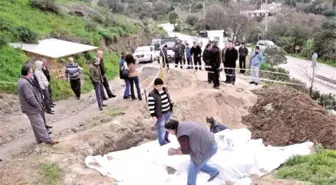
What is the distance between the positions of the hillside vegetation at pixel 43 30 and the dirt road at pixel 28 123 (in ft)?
4.50

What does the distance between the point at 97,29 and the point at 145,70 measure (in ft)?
29.5

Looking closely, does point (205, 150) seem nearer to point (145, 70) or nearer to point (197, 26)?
point (145, 70)

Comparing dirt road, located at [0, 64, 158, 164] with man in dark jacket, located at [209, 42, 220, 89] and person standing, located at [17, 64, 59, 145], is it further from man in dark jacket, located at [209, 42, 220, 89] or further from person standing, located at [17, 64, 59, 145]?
man in dark jacket, located at [209, 42, 220, 89]

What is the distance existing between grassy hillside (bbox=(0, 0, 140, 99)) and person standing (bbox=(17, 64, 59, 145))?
634 centimetres

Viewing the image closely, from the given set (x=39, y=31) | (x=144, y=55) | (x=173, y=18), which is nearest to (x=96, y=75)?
(x=39, y=31)

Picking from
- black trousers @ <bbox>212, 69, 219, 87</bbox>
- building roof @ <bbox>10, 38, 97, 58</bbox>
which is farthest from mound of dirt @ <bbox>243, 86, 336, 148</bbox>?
building roof @ <bbox>10, 38, 97, 58</bbox>

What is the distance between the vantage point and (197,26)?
234ft

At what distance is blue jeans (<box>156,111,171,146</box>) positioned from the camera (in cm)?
887

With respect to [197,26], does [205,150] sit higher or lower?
higher

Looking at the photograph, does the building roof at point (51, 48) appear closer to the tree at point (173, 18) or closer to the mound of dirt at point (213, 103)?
the mound of dirt at point (213, 103)

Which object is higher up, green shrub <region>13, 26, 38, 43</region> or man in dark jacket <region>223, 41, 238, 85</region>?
green shrub <region>13, 26, 38, 43</region>

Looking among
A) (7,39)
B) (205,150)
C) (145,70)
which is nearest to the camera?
(205,150)

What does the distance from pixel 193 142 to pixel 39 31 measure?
55.9 feet

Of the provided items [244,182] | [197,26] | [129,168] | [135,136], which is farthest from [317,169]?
[197,26]
